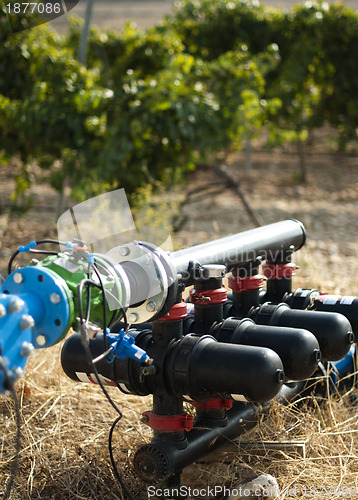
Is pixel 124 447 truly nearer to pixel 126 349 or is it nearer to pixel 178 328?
pixel 178 328

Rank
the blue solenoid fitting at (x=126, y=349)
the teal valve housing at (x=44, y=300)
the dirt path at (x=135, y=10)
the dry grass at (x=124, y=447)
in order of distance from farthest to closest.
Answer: the dirt path at (x=135, y=10) < the dry grass at (x=124, y=447) < the blue solenoid fitting at (x=126, y=349) < the teal valve housing at (x=44, y=300)

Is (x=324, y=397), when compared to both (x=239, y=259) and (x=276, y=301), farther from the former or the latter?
(x=239, y=259)

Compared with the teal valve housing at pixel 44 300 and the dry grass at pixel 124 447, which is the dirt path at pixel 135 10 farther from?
the teal valve housing at pixel 44 300

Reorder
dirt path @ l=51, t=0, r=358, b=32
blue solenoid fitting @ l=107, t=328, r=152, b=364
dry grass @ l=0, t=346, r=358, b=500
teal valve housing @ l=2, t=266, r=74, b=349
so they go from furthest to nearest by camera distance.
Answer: dirt path @ l=51, t=0, r=358, b=32, dry grass @ l=0, t=346, r=358, b=500, blue solenoid fitting @ l=107, t=328, r=152, b=364, teal valve housing @ l=2, t=266, r=74, b=349

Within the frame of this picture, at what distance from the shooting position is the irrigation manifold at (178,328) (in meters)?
1.45

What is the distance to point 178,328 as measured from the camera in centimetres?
190

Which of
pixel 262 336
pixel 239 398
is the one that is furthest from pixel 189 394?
pixel 262 336

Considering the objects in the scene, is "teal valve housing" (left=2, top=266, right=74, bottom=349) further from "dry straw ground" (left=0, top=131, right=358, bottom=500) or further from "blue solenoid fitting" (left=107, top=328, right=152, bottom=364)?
"dry straw ground" (left=0, top=131, right=358, bottom=500)

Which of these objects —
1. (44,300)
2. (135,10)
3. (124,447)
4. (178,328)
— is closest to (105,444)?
(124,447)

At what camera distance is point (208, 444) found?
205 cm

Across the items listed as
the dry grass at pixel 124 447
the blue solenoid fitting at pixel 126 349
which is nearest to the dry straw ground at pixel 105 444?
the dry grass at pixel 124 447

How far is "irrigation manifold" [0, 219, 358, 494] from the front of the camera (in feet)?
4.76

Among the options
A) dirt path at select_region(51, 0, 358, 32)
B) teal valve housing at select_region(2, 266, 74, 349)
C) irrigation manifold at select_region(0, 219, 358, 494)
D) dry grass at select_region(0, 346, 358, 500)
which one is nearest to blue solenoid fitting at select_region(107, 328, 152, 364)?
irrigation manifold at select_region(0, 219, 358, 494)

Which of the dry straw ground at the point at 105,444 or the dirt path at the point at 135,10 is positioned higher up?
the dirt path at the point at 135,10
